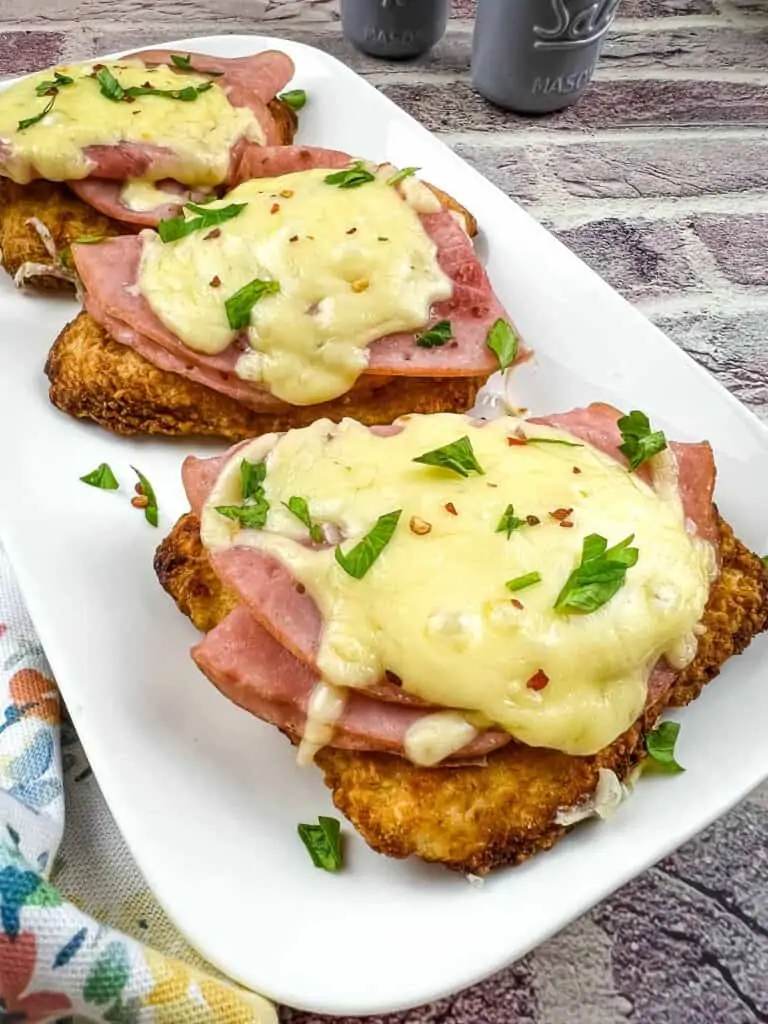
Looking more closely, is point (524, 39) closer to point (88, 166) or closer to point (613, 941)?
point (88, 166)

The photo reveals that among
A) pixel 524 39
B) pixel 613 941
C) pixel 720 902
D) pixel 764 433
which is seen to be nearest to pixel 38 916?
pixel 613 941

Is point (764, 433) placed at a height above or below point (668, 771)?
above

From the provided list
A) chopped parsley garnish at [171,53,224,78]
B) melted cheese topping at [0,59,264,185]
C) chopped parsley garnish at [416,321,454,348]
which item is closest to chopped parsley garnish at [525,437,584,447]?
chopped parsley garnish at [416,321,454,348]

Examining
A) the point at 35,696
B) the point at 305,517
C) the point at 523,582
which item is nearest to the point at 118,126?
the point at 305,517

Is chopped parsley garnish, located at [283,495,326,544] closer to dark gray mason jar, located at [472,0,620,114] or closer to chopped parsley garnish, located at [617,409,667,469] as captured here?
chopped parsley garnish, located at [617,409,667,469]

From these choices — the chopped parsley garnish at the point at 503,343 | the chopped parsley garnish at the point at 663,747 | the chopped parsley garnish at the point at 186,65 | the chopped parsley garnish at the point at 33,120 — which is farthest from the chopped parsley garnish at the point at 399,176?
the chopped parsley garnish at the point at 663,747

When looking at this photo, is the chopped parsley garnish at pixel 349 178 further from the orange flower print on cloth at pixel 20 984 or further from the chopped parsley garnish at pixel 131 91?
the orange flower print on cloth at pixel 20 984
